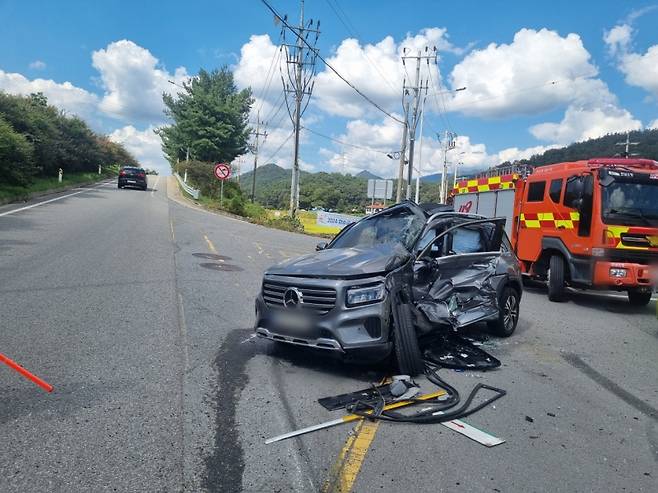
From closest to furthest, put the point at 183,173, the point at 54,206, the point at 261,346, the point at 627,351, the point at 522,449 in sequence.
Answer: the point at 522,449
the point at 261,346
the point at 627,351
the point at 54,206
the point at 183,173

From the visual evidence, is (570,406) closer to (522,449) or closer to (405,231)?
(522,449)

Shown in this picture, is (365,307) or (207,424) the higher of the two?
(365,307)

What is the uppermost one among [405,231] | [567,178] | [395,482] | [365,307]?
[567,178]

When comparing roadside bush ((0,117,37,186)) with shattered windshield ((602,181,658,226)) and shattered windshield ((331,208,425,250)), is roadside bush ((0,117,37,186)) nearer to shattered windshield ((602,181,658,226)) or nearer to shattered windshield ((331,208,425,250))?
shattered windshield ((331,208,425,250))

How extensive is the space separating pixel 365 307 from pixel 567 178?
739 cm

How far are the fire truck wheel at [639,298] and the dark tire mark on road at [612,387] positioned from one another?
520 centimetres

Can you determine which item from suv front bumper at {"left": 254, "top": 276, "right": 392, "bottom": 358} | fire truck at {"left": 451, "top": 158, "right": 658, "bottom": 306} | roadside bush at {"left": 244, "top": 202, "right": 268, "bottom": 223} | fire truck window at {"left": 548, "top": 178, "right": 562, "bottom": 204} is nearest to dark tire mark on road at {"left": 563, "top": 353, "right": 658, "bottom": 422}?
suv front bumper at {"left": 254, "top": 276, "right": 392, "bottom": 358}

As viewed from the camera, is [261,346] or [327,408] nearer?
[327,408]

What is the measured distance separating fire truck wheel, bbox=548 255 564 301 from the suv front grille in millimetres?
7242

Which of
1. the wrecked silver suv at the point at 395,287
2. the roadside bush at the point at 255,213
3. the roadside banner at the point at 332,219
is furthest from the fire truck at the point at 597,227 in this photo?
the roadside banner at the point at 332,219

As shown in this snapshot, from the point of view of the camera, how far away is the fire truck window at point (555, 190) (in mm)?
10859

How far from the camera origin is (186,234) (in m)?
16.9

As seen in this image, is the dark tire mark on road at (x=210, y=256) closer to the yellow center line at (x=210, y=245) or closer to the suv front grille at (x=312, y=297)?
the yellow center line at (x=210, y=245)

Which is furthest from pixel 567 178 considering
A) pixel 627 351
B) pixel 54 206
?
pixel 54 206
